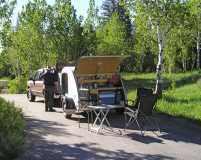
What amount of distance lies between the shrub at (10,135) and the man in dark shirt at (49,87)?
8.74 metres

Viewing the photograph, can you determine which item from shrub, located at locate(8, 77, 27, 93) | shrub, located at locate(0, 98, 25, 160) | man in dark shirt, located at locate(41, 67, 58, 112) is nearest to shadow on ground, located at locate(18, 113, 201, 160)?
shrub, located at locate(0, 98, 25, 160)

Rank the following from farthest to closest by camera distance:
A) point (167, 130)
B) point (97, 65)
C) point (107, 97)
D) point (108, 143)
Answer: point (97, 65), point (107, 97), point (167, 130), point (108, 143)

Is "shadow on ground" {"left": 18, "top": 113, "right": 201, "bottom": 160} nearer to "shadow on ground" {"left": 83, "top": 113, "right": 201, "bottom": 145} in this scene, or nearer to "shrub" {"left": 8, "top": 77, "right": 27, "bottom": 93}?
"shadow on ground" {"left": 83, "top": 113, "right": 201, "bottom": 145}

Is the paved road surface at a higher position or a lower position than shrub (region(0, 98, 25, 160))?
lower

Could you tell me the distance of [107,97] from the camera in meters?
17.2

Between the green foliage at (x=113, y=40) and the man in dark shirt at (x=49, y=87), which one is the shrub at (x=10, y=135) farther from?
the green foliage at (x=113, y=40)

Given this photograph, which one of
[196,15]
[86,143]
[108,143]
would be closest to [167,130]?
[108,143]

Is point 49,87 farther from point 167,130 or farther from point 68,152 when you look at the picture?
point 68,152

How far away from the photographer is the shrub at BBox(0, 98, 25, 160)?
9508 millimetres

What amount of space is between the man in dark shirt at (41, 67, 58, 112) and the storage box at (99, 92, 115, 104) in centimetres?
386

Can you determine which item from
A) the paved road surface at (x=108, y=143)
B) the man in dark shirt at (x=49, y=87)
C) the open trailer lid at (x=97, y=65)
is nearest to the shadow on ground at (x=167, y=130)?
the paved road surface at (x=108, y=143)

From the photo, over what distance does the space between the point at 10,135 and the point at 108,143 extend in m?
3.46

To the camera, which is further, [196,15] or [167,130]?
[196,15]

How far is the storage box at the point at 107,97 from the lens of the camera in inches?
670
